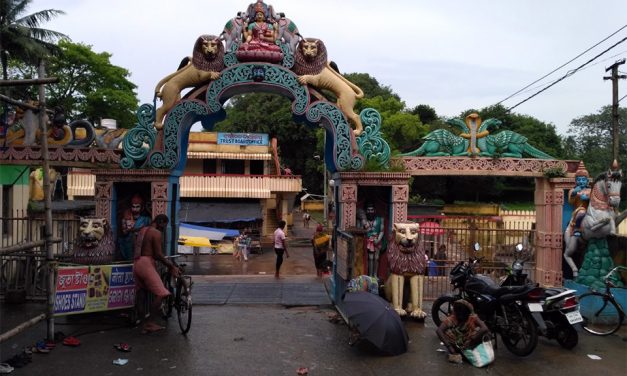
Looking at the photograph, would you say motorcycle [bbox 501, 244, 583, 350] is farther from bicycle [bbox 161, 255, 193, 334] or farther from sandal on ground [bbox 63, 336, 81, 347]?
sandal on ground [bbox 63, 336, 81, 347]

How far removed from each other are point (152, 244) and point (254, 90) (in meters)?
3.58

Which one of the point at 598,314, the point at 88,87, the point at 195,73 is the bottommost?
the point at 598,314

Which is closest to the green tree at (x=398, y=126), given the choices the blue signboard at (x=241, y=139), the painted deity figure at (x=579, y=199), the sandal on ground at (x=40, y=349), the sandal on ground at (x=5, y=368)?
the blue signboard at (x=241, y=139)

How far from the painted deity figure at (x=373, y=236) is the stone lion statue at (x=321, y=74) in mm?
1639

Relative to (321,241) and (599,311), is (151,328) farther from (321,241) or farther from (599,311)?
(599,311)

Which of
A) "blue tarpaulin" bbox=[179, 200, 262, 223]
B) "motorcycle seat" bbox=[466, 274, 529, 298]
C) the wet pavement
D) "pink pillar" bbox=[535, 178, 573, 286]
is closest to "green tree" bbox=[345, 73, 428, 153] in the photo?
"blue tarpaulin" bbox=[179, 200, 262, 223]

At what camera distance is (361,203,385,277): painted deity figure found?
10023mm

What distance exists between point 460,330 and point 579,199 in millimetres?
4447

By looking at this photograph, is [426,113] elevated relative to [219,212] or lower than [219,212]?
elevated

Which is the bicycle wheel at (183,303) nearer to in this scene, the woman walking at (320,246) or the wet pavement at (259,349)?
the wet pavement at (259,349)

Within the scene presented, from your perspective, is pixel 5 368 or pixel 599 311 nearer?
pixel 5 368

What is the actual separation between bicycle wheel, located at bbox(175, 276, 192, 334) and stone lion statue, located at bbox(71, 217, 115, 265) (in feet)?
4.96

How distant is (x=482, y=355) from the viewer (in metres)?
Answer: 6.66

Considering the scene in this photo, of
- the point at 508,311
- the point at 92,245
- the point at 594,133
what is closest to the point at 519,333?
the point at 508,311
